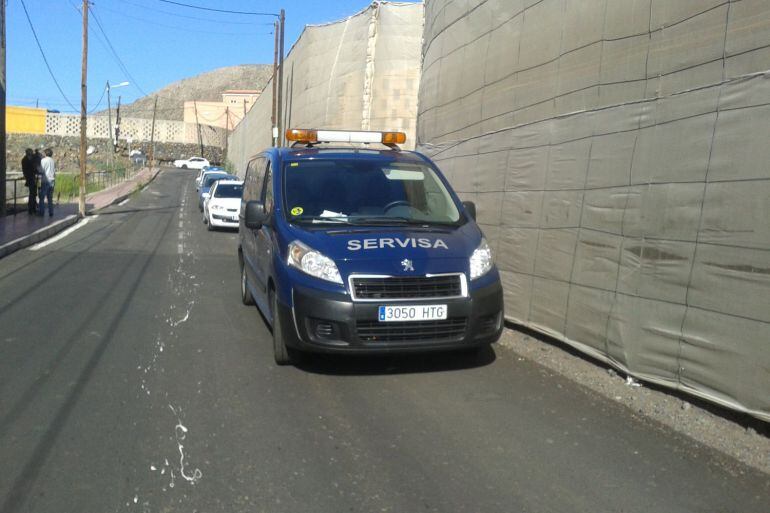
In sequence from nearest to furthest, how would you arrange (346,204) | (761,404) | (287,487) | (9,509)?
(9,509) → (287,487) → (761,404) → (346,204)

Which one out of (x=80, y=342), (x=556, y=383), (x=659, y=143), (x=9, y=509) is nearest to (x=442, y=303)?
(x=556, y=383)

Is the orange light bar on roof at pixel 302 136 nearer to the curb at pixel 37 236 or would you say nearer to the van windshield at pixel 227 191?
the curb at pixel 37 236

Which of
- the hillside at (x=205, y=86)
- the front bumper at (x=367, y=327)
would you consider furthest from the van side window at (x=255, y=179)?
the hillside at (x=205, y=86)

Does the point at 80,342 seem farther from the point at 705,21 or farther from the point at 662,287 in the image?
the point at 705,21

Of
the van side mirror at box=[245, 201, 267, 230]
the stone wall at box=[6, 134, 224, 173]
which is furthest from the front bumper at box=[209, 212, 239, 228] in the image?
the stone wall at box=[6, 134, 224, 173]

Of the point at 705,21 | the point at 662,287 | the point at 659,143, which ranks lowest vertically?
the point at 662,287

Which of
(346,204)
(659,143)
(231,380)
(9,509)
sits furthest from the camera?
(346,204)

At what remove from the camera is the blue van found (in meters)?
5.48

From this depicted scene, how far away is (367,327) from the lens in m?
5.46

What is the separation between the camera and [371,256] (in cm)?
560

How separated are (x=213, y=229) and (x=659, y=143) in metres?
16.8

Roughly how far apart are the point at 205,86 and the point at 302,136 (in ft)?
566

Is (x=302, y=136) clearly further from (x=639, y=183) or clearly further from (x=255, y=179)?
(x=639, y=183)

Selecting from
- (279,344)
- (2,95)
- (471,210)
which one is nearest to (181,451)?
(279,344)
